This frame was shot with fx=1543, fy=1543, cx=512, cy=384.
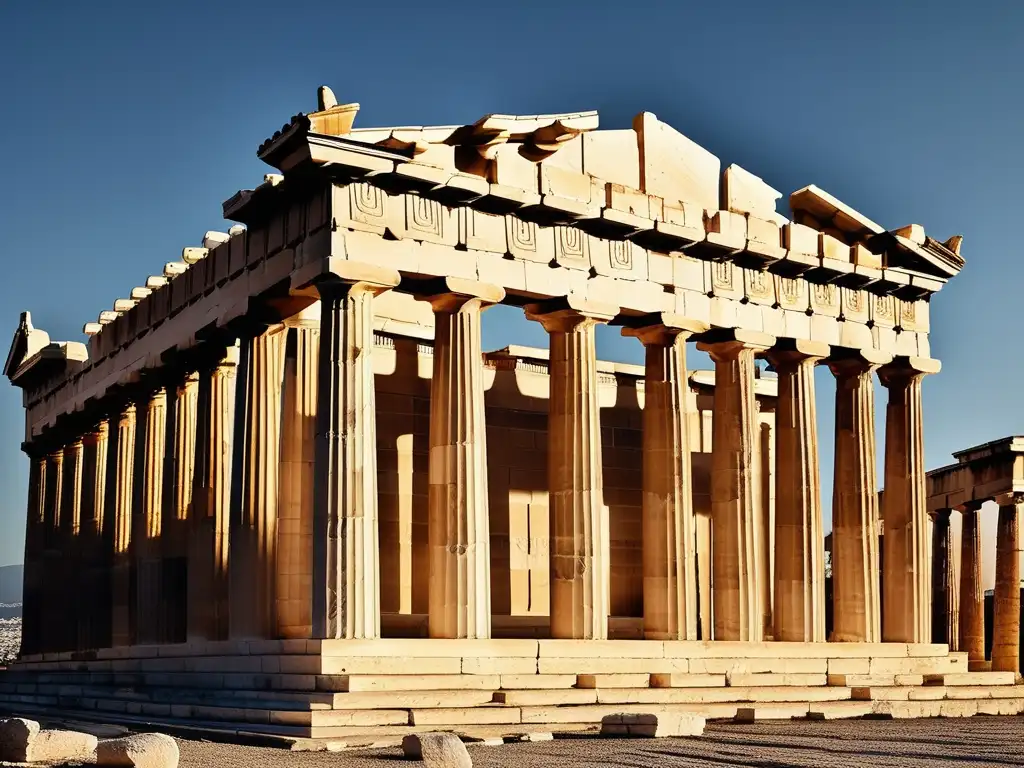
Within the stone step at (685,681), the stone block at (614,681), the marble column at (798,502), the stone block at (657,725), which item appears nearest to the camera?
the stone block at (657,725)

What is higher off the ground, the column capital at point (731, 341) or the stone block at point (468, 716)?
the column capital at point (731, 341)

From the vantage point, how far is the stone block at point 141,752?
24.3 meters

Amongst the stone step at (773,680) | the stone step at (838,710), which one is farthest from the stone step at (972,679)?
the stone step at (838,710)

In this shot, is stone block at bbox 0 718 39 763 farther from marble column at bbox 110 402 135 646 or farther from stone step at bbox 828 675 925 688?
marble column at bbox 110 402 135 646

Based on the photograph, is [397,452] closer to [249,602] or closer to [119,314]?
[249,602]

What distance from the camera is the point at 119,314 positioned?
5891 cm

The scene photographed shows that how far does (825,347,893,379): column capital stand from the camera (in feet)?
173

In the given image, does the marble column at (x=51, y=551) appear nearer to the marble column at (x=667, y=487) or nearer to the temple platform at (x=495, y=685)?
the temple platform at (x=495, y=685)

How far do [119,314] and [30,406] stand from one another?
1349cm

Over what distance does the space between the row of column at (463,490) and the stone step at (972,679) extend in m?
2.54

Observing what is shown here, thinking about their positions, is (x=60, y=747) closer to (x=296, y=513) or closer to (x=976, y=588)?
(x=296, y=513)

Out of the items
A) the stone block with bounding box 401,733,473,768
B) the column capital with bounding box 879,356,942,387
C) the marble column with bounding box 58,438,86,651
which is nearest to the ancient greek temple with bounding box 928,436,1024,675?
the column capital with bounding box 879,356,942,387

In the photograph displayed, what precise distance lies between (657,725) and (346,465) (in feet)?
36.5

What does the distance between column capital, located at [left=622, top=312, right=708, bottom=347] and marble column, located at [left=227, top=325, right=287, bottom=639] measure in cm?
1076
